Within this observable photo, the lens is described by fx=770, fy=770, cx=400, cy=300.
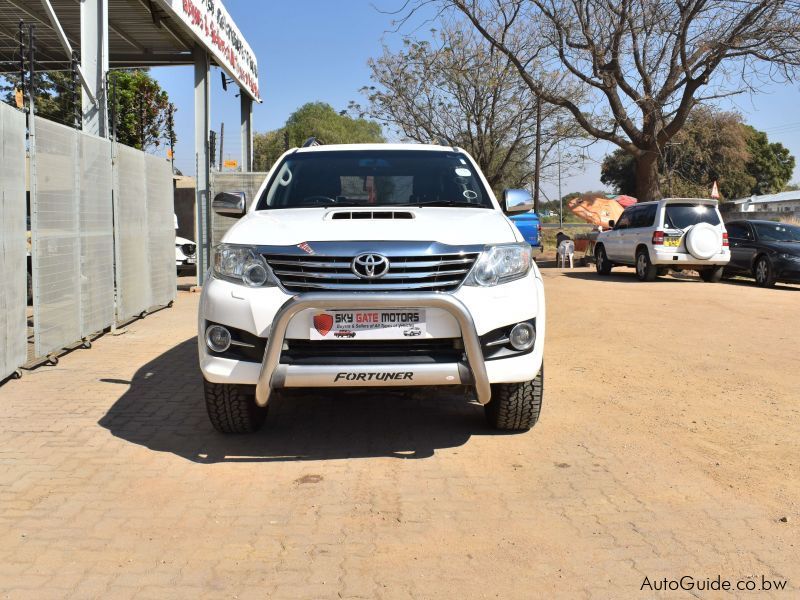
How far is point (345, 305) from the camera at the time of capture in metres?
4.03

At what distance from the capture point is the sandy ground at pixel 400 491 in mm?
3137

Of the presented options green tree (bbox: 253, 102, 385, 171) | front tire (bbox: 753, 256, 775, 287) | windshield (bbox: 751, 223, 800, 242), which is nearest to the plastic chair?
windshield (bbox: 751, 223, 800, 242)

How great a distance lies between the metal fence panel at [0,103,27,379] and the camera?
620 centimetres

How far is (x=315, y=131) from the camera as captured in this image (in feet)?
174

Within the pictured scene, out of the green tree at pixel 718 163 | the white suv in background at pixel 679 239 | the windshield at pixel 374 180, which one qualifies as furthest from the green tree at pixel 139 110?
the green tree at pixel 718 163

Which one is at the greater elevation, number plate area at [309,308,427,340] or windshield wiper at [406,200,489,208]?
windshield wiper at [406,200,489,208]

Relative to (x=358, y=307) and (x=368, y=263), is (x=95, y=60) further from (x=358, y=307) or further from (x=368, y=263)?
(x=358, y=307)

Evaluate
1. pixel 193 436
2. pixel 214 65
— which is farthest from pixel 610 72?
pixel 193 436

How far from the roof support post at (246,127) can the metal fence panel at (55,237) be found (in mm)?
13613

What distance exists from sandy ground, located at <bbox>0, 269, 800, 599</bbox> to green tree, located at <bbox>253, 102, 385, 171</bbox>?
153 feet

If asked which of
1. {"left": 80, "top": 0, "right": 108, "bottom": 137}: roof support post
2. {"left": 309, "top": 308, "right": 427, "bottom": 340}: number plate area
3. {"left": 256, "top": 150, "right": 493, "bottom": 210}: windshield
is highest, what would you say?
{"left": 80, "top": 0, "right": 108, "bottom": 137}: roof support post

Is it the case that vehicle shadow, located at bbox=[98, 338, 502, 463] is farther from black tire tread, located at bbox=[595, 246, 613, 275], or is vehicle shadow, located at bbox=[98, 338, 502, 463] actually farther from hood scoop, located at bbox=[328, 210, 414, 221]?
black tire tread, located at bbox=[595, 246, 613, 275]

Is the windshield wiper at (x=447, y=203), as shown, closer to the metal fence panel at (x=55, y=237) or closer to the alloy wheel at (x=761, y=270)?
the metal fence panel at (x=55, y=237)
